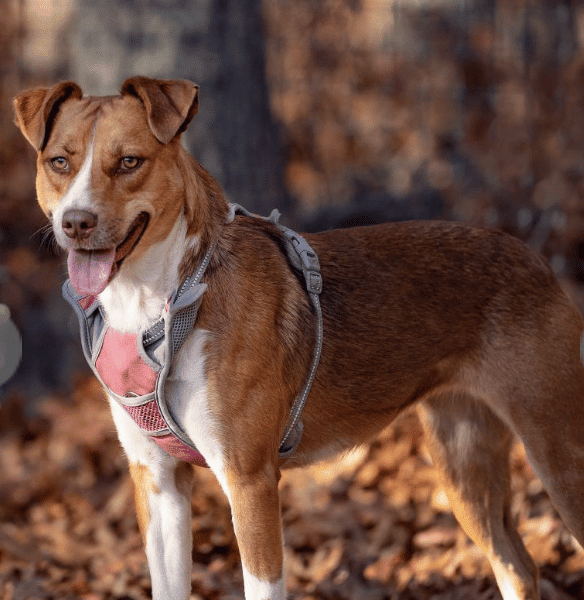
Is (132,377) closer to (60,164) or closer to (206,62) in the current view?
(60,164)

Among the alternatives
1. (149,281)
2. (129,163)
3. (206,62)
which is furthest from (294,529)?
(129,163)

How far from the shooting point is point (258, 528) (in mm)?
3432

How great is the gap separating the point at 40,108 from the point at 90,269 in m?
0.62

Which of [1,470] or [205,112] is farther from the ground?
[205,112]

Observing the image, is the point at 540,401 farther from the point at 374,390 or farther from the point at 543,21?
the point at 543,21

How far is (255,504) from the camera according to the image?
3422mm

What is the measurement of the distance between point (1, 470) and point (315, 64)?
5945 millimetres

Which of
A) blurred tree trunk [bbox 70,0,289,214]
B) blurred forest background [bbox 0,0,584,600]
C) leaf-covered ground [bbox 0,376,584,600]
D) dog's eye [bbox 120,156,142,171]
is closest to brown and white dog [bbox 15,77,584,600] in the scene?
dog's eye [bbox 120,156,142,171]

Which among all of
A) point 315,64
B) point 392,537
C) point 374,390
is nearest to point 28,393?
point 392,537

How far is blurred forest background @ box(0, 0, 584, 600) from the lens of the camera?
5.14m

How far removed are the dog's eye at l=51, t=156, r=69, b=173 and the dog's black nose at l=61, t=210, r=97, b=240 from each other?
0.24 meters

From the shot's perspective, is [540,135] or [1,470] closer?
[1,470]

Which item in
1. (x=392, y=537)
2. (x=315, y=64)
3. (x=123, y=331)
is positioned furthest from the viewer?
(x=315, y=64)

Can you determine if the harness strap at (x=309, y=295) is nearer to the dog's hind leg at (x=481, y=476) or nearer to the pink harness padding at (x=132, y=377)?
the pink harness padding at (x=132, y=377)
